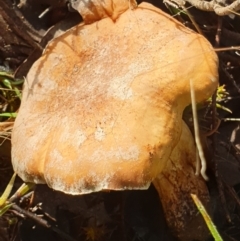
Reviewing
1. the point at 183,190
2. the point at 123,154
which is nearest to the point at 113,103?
the point at 123,154

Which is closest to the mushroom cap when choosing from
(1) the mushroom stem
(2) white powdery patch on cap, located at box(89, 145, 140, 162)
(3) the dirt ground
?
(2) white powdery patch on cap, located at box(89, 145, 140, 162)

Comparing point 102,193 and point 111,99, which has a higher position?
point 111,99

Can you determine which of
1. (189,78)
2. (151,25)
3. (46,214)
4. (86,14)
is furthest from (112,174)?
(46,214)

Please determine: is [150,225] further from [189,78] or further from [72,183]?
[189,78]

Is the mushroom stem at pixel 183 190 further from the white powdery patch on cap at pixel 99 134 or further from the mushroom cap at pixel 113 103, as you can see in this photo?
the white powdery patch on cap at pixel 99 134

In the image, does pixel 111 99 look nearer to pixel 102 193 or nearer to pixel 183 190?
pixel 183 190

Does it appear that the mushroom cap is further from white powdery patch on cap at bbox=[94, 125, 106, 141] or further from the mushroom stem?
the mushroom stem

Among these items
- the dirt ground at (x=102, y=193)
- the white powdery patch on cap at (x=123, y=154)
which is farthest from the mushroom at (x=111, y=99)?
the dirt ground at (x=102, y=193)
